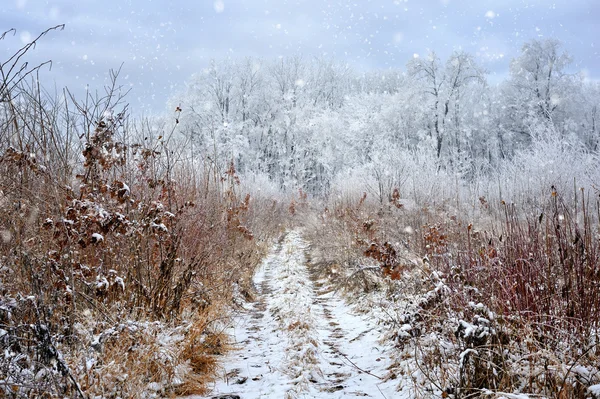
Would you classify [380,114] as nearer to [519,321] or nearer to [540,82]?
[540,82]

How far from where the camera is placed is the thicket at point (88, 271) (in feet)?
8.46

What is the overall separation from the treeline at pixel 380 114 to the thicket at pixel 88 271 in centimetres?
2077

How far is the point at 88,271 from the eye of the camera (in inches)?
126

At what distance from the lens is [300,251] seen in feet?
43.9

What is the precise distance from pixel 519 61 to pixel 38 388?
31.7 meters

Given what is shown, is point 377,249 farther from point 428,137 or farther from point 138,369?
point 428,137

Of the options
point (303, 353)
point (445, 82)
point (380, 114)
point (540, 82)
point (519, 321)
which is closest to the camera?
point (519, 321)

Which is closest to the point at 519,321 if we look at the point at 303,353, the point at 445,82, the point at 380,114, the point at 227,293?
the point at 303,353

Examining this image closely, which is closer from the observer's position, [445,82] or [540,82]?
[540,82]

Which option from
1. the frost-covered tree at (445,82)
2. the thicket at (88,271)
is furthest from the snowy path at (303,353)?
the frost-covered tree at (445,82)

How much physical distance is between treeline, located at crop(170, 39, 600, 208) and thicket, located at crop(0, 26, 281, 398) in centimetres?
2077

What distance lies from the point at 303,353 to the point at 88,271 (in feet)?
7.31

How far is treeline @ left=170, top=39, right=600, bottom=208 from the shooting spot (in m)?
26.6

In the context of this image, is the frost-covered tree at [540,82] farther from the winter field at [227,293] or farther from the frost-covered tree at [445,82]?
the winter field at [227,293]
